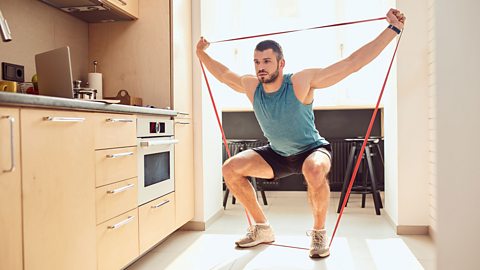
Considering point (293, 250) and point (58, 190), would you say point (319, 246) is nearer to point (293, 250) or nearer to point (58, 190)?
point (293, 250)

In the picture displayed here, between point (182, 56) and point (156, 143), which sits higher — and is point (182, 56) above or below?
above

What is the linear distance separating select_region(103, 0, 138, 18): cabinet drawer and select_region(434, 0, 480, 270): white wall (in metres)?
2.22

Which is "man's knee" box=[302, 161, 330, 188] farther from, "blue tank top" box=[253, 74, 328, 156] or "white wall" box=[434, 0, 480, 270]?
"white wall" box=[434, 0, 480, 270]

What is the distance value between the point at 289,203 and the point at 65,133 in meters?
3.27

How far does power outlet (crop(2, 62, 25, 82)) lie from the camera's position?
7.99 feet

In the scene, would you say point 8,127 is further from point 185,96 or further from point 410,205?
point 410,205

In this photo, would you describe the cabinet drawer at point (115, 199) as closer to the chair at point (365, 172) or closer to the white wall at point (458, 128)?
the white wall at point (458, 128)

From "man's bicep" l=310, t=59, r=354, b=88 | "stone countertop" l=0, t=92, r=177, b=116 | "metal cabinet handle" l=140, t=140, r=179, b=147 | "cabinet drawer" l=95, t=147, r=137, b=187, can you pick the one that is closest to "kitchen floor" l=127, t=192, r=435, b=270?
"cabinet drawer" l=95, t=147, r=137, b=187

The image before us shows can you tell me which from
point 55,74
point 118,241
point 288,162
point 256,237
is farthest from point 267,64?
point 118,241

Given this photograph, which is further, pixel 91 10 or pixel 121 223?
pixel 91 10

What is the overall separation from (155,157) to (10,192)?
1322 millimetres

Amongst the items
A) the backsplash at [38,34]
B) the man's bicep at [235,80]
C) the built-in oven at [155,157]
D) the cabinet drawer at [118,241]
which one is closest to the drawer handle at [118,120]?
the built-in oven at [155,157]

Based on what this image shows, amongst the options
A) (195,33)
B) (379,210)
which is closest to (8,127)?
(195,33)

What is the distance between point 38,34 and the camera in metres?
2.77
